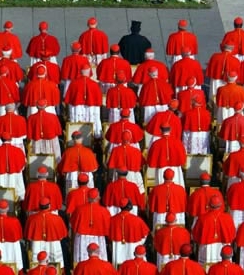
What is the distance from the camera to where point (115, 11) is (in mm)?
44438

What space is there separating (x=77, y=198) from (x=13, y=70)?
5782 mm

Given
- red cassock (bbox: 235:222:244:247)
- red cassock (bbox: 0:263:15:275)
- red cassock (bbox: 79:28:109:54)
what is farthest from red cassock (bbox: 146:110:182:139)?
red cassock (bbox: 0:263:15:275)

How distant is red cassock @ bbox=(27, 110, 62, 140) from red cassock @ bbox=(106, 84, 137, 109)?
1561mm

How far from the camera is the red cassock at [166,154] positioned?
113 feet

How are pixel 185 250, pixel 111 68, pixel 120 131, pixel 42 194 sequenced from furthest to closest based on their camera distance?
pixel 111 68
pixel 120 131
pixel 42 194
pixel 185 250

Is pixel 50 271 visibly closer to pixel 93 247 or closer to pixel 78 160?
pixel 93 247

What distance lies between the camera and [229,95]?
121 ft

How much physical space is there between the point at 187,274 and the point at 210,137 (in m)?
6.70

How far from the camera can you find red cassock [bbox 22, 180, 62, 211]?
33062 millimetres

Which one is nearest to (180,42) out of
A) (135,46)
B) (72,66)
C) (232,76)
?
(135,46)

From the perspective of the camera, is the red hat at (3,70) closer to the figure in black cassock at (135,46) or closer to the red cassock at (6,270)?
the figure in black cassock at (135,46)

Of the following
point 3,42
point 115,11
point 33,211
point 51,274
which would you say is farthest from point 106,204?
point 115,11

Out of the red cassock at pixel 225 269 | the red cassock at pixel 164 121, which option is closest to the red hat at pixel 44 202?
the red cassock at pixel 225 269

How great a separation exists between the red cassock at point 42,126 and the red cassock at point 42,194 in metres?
2.40
